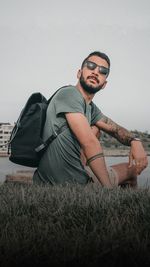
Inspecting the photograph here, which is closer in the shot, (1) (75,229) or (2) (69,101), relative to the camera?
(1) (75,229)

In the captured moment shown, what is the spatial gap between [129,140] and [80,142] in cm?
115

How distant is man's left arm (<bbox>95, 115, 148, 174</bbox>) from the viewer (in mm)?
4734

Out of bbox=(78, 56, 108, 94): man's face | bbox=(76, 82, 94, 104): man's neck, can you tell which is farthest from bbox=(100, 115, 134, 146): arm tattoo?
bbox=(78, 56, 108, 94): man's face

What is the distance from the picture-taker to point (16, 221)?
2666mm

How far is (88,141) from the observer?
4.19m

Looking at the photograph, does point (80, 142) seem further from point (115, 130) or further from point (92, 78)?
point (115, 130)

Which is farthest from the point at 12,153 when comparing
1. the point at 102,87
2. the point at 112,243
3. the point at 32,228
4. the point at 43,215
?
the point at 112,243

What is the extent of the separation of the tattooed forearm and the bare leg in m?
0.43

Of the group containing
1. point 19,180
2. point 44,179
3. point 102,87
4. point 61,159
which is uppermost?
point 102,87

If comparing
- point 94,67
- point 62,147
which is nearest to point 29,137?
point 62,147

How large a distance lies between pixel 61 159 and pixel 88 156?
1.05 feet

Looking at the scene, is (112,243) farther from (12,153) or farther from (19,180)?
(19,180)

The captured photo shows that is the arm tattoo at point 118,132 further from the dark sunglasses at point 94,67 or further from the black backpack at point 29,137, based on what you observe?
the black backpack at point 29,137

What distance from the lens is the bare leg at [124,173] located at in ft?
15.7
